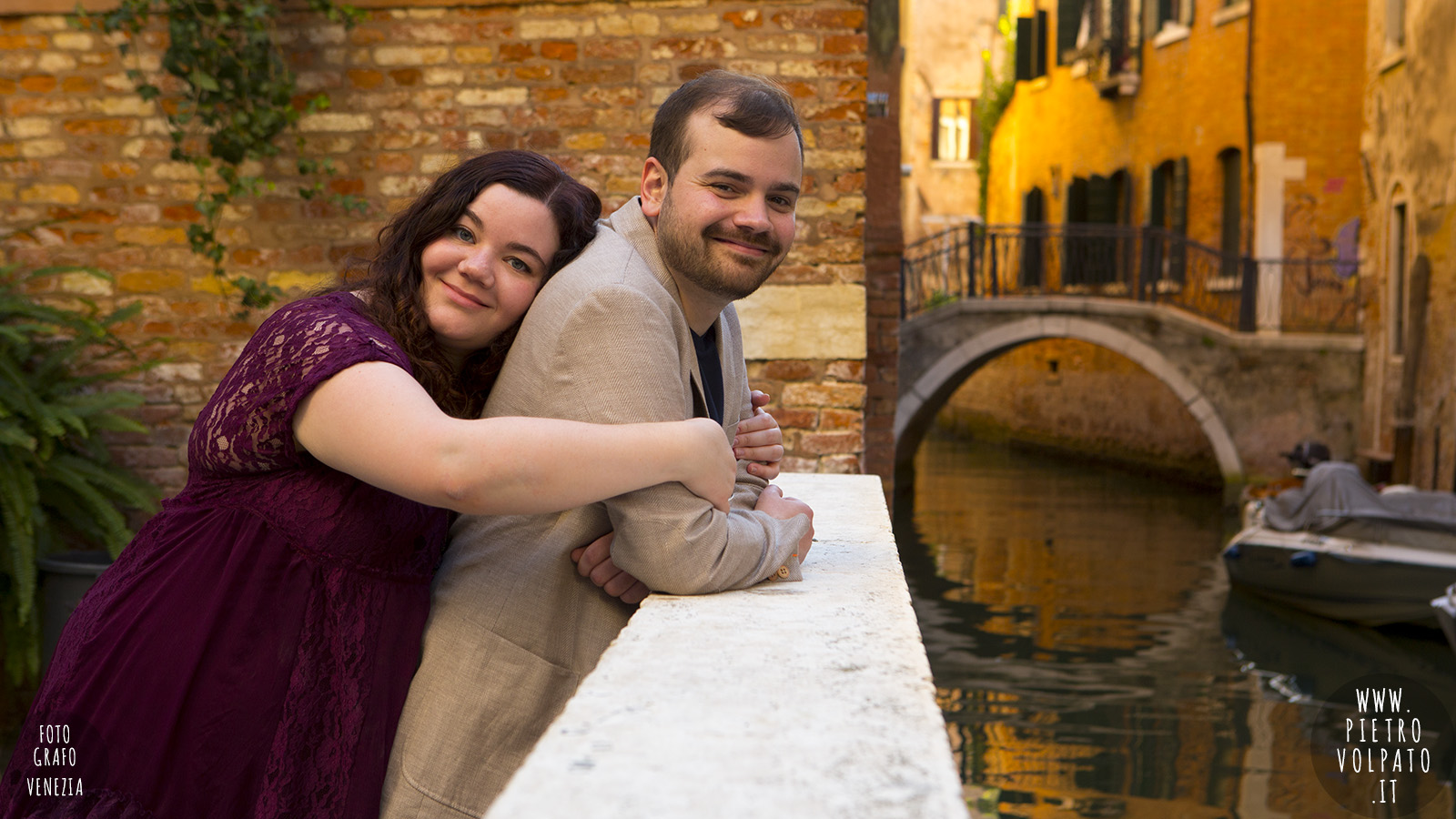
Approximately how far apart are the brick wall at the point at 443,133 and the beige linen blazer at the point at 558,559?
128 inches

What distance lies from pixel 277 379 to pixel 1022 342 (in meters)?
16.8

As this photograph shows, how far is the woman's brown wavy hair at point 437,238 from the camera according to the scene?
5.59ft

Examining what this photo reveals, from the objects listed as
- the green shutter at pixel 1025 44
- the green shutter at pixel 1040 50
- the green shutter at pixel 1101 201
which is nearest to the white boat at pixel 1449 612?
the green shutter at pixel 1101 201

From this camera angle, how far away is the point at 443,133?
16.4 ft

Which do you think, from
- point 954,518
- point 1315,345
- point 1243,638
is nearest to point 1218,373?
point 1315,345

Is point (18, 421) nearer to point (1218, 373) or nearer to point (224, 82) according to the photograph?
point (224, 82)

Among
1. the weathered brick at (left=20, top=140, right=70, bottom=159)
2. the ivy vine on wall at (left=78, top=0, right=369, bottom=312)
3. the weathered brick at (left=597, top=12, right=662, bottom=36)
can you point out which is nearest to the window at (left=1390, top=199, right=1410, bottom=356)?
the weathered brick at (left=597, top=12, right=662, bottom=36)

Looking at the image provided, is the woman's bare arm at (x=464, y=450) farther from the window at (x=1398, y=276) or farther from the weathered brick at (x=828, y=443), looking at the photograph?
the window at (x=1398, y=276)

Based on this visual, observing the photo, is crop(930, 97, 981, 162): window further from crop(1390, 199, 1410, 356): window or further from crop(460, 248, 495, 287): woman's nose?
crop(460, 248, 495, 287): woman's nose

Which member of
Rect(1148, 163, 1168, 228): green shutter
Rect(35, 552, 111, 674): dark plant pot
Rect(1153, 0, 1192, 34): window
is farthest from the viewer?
Rect(1148, 163, 1168, 228): green shutter

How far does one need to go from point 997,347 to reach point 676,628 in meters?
16.4

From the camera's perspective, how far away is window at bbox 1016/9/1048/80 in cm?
2327

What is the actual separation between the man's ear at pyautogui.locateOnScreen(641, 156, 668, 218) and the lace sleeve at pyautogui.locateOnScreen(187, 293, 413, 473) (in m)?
0.47

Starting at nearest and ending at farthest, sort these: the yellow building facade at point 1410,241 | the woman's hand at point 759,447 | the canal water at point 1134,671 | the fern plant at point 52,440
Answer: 1. the woman's hand at point 759,447
2. the fern plant at point 52,440
3. the canal water at point 1134,671
4. the yellow building facade at point 1410,241
